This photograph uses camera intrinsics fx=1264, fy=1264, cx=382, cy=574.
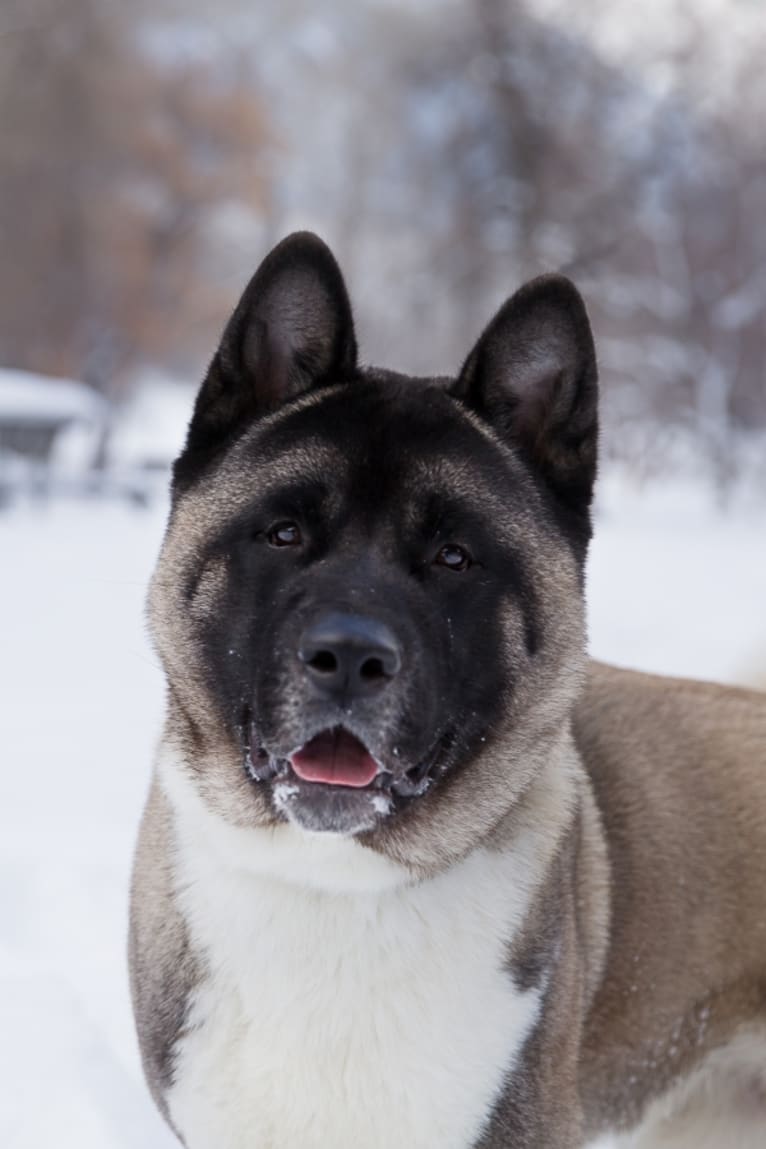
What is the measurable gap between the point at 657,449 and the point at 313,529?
22677 millimetres

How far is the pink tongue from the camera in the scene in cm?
204

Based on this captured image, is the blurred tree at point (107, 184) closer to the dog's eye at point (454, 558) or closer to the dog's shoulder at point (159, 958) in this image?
the dog's shoulder at point (159, 958)

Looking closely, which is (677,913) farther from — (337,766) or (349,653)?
(349,653)

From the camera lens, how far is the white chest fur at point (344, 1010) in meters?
2.13

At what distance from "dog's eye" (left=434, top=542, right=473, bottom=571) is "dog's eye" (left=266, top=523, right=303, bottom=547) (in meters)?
0.25

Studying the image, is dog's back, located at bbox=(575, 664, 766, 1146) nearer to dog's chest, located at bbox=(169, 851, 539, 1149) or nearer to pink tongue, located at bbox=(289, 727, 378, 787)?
dog's chest, located at bbox=(169, 851, 539, 1149)

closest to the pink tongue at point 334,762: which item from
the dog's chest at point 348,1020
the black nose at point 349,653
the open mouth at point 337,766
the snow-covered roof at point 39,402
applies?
A: the open mouth at point 337,766

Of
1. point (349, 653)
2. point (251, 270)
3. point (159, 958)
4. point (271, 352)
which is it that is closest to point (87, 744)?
point (159, 958)

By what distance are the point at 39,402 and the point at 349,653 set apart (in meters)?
16.0

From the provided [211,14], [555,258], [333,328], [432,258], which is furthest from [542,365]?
[211,14]

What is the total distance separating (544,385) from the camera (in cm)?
253

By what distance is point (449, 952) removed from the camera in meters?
Result: 2.21

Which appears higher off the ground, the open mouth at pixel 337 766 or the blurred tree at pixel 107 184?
the blurred tree at pixel 107 184

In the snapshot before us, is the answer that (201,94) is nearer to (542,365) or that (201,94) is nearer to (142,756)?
(142,756)
